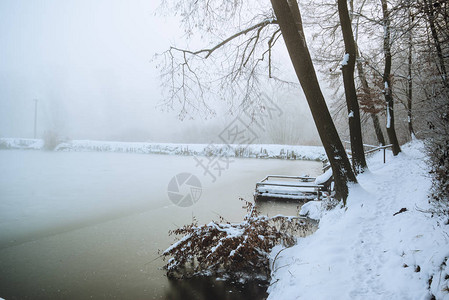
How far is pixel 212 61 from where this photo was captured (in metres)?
6.38

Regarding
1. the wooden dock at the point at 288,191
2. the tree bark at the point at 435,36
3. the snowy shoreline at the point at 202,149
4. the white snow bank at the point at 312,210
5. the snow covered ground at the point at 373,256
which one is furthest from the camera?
the snowy shoreline at the point at 202,149

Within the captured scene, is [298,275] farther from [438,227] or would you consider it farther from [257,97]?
[257,97]

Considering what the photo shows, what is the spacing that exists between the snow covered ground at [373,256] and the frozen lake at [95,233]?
137 centimetres

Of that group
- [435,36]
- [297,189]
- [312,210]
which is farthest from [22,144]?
[435,36]

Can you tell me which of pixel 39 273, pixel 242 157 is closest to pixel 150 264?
pixel 39 273

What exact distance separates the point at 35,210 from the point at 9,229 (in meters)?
2.17

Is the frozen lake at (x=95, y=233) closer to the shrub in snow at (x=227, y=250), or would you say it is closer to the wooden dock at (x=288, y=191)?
the shrub in snow at (x=227, y=250)

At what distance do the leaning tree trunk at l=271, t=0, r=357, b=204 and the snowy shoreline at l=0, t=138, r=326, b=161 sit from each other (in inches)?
1023

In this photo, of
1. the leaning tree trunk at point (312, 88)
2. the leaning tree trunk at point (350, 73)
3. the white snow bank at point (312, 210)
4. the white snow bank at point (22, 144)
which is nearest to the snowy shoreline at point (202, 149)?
the white snow bank at point (22, 144)

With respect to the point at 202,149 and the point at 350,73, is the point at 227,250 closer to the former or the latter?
the point at 350,73

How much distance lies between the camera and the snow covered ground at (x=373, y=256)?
2494 millimetres

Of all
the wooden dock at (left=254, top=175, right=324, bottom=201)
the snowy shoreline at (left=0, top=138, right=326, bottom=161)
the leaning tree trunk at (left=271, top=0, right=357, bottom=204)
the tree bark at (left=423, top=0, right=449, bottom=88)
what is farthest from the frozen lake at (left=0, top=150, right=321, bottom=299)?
the snowy shoreline at (left=0, top=138, right=326, bottom=161)

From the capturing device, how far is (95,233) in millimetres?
7574

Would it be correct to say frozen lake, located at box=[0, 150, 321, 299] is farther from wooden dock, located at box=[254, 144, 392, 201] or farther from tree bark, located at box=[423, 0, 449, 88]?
tree bark, located at box=[423, 0, 449, 88]
